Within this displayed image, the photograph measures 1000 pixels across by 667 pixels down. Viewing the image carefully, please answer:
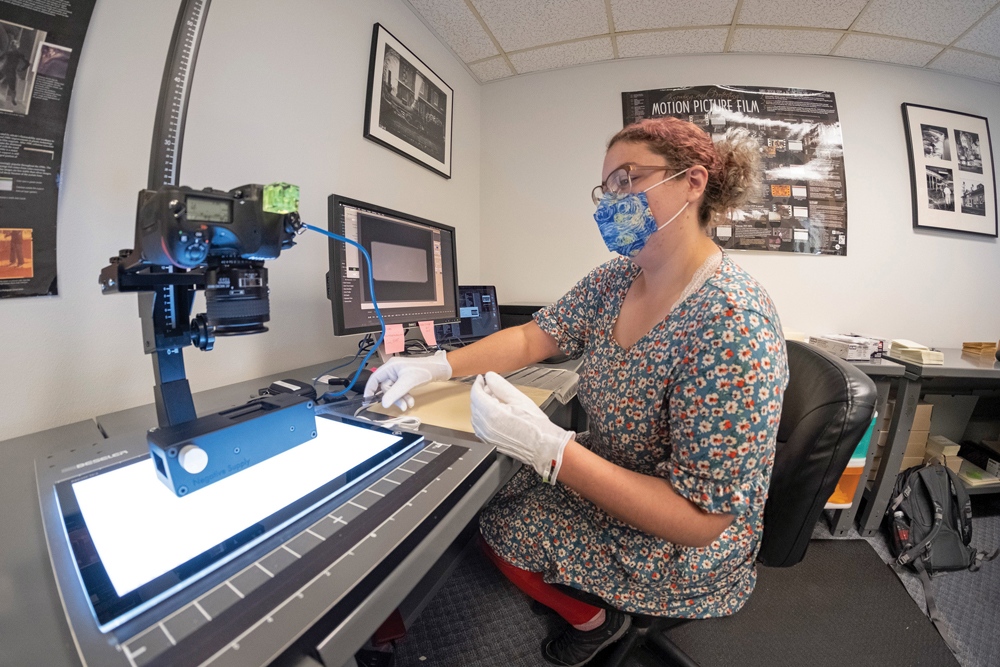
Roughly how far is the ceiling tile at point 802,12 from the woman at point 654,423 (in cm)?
143

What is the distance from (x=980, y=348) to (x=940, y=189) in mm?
912

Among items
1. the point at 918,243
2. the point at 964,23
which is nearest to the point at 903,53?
the point at 964,23

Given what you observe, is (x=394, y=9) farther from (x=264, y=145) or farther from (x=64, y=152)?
(x=64, y=152)

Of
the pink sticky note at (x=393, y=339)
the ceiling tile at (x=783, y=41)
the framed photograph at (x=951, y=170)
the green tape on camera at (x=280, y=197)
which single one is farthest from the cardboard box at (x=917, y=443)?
the green tape on camera at (x=280, y=197)

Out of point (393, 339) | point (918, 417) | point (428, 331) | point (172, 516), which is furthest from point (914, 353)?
point (172, 516)

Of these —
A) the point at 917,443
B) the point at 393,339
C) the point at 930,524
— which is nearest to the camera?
the point at 393,339

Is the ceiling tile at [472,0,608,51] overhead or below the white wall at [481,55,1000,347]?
overhead

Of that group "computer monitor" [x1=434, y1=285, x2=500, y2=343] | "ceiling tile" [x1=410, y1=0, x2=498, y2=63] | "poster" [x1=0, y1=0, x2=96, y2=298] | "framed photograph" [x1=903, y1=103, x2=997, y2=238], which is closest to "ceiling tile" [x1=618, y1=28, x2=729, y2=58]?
"ceiling tile" [x1=410, y1=0, x2=498, y2=63]

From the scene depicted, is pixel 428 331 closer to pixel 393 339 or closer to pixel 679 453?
pixel 393 339

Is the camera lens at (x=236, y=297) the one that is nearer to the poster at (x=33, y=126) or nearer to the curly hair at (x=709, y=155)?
the poster at (x=33, y=126)

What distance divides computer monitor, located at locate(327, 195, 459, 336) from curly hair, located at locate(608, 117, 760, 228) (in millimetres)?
681

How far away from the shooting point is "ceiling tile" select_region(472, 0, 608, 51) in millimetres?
1679

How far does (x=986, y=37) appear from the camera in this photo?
1793 millimetres

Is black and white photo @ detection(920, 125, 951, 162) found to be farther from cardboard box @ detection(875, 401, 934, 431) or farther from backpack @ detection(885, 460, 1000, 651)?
backpack @ detection(885, 460, 1000, 651)
